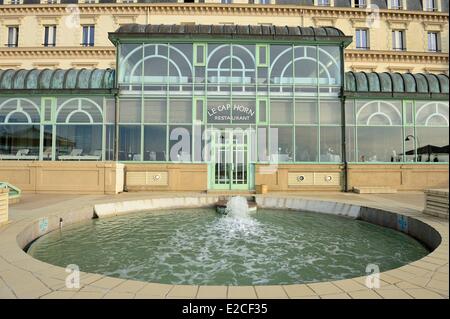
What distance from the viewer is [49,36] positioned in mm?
29578

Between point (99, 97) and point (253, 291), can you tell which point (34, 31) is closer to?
point (99, 97)

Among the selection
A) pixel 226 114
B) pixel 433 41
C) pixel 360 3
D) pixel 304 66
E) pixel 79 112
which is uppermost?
pixel 360 3

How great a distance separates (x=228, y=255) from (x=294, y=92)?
1182cm

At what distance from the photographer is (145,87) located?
15.3 metres

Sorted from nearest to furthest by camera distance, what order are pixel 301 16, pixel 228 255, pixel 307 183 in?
pixel 228 255
pixel 307 183
pixel 301 16

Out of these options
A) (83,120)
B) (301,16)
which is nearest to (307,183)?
(83,120)

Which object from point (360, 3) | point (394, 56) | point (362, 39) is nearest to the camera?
point (394, 56)

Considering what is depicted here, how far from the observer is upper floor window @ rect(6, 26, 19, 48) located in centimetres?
2969

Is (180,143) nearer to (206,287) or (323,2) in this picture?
(206,287)

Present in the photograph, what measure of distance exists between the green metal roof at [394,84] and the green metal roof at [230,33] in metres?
2.27

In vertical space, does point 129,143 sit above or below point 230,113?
below

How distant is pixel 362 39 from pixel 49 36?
34021 millimetres

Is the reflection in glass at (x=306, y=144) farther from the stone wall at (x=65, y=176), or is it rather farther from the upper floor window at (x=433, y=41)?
the upper floor window at (x=433, y=41)

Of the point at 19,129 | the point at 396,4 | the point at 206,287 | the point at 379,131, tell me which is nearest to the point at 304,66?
the point at 379,131
